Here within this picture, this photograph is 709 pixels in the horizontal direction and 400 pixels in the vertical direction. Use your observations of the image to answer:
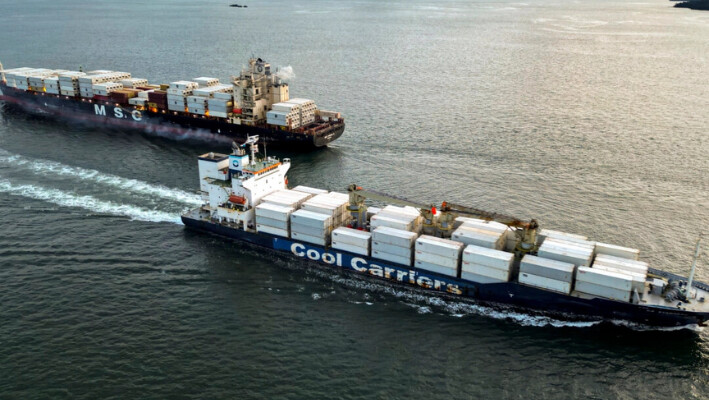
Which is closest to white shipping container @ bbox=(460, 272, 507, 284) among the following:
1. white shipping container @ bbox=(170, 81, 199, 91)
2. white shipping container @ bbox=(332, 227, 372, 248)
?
white shipping container @ bbox=(332, 227, 372, 248)

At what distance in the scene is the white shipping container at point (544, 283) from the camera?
42562 millimetres

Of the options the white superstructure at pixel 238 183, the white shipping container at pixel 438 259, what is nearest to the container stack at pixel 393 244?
the white shipping container at pixel 438 259

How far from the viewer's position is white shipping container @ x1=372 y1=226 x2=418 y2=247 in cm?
4770

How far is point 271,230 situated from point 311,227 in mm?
4950

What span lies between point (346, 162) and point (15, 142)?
5739 cm

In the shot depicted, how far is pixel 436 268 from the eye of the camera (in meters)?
47.1

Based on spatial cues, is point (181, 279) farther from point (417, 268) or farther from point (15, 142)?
point (15, 142)

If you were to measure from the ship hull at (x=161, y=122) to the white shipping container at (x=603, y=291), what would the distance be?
52329mm

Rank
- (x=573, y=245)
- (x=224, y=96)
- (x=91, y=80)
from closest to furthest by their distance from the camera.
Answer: (x=573, y=245), (x=224, y=96), (x=91, y=80)

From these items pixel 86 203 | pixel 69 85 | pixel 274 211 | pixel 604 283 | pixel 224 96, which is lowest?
pixel 86 203

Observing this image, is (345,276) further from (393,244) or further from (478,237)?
(478,237)

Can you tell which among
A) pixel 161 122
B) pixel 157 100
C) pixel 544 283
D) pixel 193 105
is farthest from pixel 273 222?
pixel 157 100

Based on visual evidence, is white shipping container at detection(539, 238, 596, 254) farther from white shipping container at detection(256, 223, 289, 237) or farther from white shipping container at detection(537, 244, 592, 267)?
white shipping container at detection(256, 223, 289, 237)

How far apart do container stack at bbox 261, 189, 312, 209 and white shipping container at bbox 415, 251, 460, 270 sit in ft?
49.4
